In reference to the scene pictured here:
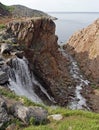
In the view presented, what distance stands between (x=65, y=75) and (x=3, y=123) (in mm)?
29229

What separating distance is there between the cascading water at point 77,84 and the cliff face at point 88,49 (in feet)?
3.23

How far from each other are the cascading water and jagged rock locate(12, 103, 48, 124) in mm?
19127

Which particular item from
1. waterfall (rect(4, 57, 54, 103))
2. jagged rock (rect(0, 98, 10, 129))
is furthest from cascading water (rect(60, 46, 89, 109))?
jagged rock (rect(0, 98, 10, 129))

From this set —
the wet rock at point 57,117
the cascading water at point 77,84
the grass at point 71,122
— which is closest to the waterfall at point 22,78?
the cascading water at point 77,84

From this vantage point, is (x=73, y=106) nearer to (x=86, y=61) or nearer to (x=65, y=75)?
(x=65, y=75)

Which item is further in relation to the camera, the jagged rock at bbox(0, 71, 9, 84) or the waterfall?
the waterfall

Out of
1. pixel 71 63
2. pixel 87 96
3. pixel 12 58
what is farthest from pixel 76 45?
pixel 12 58

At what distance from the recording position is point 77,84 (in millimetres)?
40250

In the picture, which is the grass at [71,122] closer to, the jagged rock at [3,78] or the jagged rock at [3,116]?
the jagged rock at [3,116]

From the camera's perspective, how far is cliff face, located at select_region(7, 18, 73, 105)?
108ft

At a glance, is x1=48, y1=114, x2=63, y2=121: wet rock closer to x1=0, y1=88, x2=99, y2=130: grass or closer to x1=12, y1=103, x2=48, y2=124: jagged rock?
x1=0, y1=88, x2=99, y2=130: grass

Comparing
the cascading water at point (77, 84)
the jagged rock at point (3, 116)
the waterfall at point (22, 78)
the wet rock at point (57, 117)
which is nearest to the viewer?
the jagged rock at point (3, 116)

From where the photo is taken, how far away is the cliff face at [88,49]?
44838 millimetres

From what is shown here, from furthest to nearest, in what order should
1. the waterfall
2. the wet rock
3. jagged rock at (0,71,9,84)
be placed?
the waterfall < jagged rock at (0,71,9,84) < the wet rock
